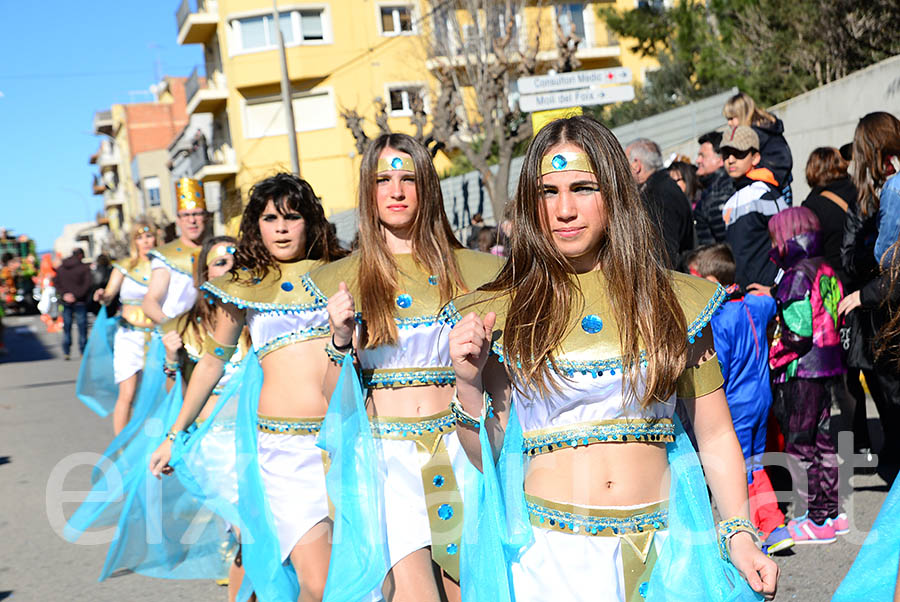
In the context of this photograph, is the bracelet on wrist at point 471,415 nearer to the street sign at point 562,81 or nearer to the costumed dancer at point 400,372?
the costumed dancer at point 400,372

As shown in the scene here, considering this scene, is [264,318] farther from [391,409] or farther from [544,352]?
[544,352]

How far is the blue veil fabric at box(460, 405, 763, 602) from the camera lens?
251cm

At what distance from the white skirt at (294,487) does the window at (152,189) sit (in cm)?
6545

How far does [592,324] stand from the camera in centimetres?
265

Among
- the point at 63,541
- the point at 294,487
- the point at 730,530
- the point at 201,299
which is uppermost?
the point at 201,299

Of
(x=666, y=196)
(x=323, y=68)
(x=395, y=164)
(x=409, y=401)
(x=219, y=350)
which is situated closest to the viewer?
(x=409, y=401)

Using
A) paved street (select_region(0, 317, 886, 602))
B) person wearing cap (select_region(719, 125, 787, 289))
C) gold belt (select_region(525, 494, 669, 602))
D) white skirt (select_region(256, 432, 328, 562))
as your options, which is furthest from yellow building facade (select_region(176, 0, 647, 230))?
gold belt (select_region(525, 494, 669, 602))

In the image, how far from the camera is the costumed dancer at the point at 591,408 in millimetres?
2557

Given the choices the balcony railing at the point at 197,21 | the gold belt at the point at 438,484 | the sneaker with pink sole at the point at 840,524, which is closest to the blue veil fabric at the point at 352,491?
the gold belt at the point at 438,484

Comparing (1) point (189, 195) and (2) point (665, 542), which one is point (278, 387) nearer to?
(2) point (665, 542)

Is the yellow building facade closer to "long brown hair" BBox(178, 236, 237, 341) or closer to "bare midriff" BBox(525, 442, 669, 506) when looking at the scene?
"long brown hair" BBox(178, 236, 237, 341)

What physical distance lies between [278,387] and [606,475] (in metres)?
2.17

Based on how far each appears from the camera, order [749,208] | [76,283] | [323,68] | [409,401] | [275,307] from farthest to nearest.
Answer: [323,68] → [76,283] → [749,208] → [275,307] → [409,401]

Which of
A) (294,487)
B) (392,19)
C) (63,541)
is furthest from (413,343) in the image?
(392,19)
